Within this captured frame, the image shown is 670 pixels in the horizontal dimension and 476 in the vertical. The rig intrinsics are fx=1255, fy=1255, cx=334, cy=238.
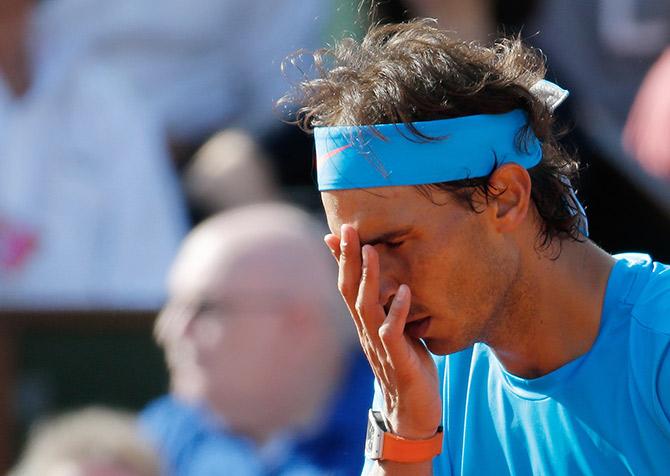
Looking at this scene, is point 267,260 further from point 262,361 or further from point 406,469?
point 406,469

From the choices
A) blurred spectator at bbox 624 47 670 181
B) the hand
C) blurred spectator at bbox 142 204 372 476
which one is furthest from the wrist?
blurred spectator at bbox 624 47 670 181

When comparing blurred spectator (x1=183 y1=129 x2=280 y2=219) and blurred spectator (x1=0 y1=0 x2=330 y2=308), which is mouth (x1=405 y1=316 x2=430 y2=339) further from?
blurred spectator (x1=0 y1=0 x2=330 y2=308)

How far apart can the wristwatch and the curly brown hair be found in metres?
0.41

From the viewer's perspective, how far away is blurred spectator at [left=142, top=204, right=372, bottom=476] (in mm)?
3402

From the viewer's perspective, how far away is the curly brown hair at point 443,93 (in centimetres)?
217

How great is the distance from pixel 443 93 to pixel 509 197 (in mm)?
216

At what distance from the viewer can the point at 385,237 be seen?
214 centimetres

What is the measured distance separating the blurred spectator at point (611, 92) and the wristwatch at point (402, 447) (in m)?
1.87

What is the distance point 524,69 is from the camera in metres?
2.34

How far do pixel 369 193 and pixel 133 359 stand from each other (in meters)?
2.55

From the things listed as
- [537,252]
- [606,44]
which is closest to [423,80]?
[537,252]

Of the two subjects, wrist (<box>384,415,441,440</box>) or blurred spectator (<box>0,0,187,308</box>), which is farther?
blurred spectator (<box>0,0,187,308</box>)

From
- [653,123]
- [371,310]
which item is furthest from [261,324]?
[371,310]

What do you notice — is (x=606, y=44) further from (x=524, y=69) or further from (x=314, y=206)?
(x=524, y=69)
